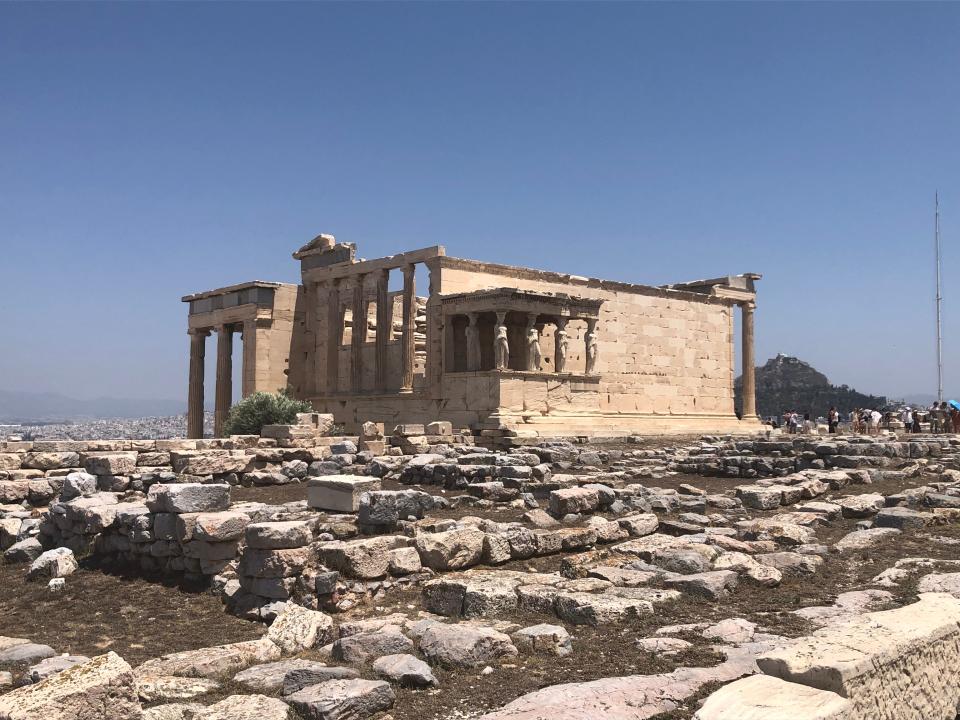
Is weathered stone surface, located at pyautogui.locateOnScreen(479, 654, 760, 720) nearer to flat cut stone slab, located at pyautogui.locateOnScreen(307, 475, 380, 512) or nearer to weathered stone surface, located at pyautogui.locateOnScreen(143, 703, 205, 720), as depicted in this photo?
weathered stone surface, located at pyautogui.locateOnScreen(143, 703, 205, 720)

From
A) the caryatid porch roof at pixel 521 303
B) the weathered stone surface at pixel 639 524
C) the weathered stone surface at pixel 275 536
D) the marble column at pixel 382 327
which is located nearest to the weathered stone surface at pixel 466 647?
the weathered stone surface at pixel 275 536

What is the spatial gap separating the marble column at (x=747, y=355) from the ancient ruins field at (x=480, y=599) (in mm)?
20945

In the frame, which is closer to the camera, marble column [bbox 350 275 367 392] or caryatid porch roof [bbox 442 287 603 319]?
caryatid porch roof [bbox 442 287 603 319]

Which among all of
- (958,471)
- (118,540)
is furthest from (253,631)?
(958,471)

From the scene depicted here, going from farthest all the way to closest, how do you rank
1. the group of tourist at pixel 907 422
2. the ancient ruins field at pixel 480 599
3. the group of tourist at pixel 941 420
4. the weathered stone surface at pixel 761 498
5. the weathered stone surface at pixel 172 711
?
the group of tourist at pixel 907 422
the group of tourist at pixel 941 420
the weathered stone surface at pixel 761 498
the weathered stone surface at pixel 172 711
the ancient ruins field at pixel 480 599

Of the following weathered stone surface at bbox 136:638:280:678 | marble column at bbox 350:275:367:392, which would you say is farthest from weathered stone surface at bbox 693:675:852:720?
marble column at bbox 350:275:367:392

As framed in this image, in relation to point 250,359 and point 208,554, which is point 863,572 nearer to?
point 208,554

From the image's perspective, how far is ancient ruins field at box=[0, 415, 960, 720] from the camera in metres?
4.95

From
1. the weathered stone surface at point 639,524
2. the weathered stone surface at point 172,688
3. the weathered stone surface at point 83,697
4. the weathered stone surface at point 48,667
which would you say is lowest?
the weathered stone surface at point 48,667

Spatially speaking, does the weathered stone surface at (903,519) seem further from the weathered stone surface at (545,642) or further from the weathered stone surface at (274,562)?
the weathered stone surface at (274,562)

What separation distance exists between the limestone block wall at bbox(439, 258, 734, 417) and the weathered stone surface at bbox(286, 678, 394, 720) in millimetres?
22479

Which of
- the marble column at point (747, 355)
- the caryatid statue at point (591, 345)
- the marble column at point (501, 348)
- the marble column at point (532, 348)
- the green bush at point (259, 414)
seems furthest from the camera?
the marble column at point (747, 355)

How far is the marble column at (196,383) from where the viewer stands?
3356 centimetres

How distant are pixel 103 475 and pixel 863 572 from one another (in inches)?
475
